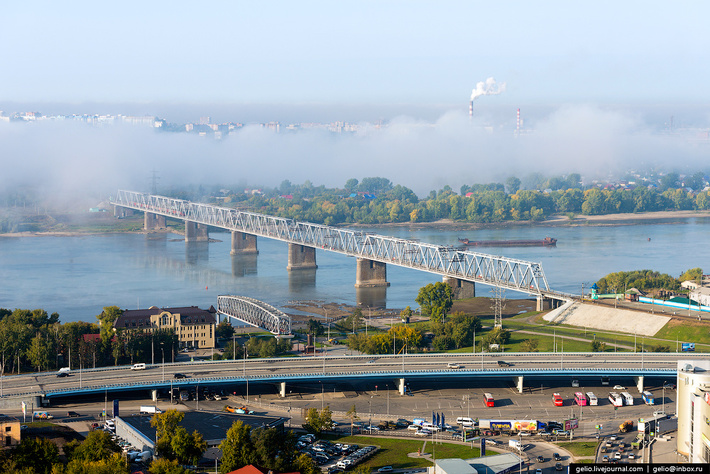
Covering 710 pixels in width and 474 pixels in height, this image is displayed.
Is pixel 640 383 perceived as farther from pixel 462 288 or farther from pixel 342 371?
pixel 462 288

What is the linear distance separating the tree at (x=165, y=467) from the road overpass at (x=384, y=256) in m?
21.1

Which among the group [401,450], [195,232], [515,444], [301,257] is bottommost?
[401,450]

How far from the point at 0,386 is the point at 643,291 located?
23.3m

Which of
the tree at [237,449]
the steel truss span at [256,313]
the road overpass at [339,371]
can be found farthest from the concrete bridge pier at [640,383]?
the steel truss span at [256,313]

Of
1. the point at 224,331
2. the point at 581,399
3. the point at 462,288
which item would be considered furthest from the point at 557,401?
the point at 462,288

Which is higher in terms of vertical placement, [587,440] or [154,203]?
[154,203]

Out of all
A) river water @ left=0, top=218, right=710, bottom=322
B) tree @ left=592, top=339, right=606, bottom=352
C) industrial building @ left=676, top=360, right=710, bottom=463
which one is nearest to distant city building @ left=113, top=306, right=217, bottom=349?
river water @ left=0, top=218, right=710, bottom=322

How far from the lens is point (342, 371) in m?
24.1

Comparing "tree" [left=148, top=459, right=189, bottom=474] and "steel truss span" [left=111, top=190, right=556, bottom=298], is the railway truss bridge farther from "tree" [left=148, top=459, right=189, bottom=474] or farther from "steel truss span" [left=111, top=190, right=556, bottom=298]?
"tree" [left=148, top=459, right=189, bottom=474]

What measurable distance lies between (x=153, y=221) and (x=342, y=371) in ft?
162

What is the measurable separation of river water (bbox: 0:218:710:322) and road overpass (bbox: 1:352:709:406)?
36.0ft

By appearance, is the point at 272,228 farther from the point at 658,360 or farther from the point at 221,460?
the point at 221,460

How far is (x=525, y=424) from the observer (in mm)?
20266

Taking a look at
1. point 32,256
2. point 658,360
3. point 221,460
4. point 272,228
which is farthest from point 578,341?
point 32,256
